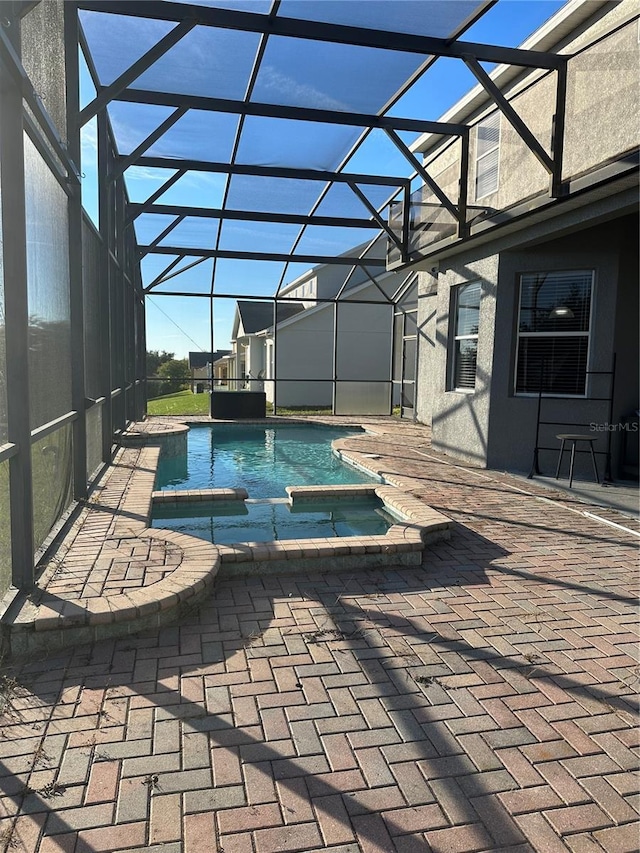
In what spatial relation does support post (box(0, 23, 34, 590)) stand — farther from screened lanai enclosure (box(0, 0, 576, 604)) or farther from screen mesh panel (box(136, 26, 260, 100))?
screen mesh panel (box(136, 26, 260, 100))

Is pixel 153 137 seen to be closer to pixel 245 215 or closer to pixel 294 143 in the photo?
pixel 294 143

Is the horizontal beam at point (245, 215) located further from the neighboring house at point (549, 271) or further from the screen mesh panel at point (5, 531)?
the screen mesh panel at point (5, 531)

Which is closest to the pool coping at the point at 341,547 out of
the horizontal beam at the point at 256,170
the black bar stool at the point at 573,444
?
the black bar stool at the point at 573,444

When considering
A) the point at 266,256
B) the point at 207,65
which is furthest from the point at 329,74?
the point at 266,256

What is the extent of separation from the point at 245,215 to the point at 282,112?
12.6ft

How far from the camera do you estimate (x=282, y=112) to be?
22.9 feet

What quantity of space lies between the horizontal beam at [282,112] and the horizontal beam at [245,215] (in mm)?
3308

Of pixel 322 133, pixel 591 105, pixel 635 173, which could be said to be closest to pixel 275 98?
pixel 322 133

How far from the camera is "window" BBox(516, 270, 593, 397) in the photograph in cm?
675

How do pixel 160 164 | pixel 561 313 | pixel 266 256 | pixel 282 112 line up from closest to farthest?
1. pixel 561 313
2. pixel 282 112
3. pixel 160 164
4. pixel 266 256

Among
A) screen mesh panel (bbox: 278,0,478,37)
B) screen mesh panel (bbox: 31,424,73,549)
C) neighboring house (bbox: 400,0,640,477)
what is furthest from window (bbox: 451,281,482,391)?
screen mesh panel (bbox: 31,424,73,549)

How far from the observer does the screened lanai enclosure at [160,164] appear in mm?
2982

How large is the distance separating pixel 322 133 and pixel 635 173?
184 inches

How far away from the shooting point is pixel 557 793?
72.8 inches
